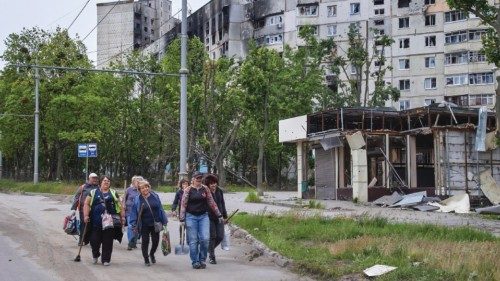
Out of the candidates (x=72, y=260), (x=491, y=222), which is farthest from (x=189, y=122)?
(x=72, y=260)

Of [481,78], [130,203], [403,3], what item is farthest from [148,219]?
[403,3]

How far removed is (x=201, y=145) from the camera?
58562mm

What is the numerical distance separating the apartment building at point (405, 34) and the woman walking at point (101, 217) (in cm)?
5294

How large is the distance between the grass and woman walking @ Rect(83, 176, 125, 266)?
3.26 m

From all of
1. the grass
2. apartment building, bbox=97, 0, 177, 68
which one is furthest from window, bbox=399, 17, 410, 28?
the grass

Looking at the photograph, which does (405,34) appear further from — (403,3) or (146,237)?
(146,237)

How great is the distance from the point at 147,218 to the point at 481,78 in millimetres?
59157

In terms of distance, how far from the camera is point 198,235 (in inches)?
453

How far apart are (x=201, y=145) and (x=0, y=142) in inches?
679

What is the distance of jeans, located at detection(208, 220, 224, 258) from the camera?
12.1 meters

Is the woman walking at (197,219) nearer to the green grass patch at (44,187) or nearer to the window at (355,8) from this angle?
the green grass patch at (44,187)

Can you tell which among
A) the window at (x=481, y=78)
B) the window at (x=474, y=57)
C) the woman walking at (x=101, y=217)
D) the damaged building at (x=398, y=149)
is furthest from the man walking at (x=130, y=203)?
the window at (x=481, y=78)

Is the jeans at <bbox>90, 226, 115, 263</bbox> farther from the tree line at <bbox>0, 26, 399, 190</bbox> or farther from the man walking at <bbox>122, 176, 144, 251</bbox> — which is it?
the tree line at <bbox>0, 26, 399, 190</bbox>

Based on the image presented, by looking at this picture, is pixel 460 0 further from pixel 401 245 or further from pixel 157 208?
pixel 157 208
